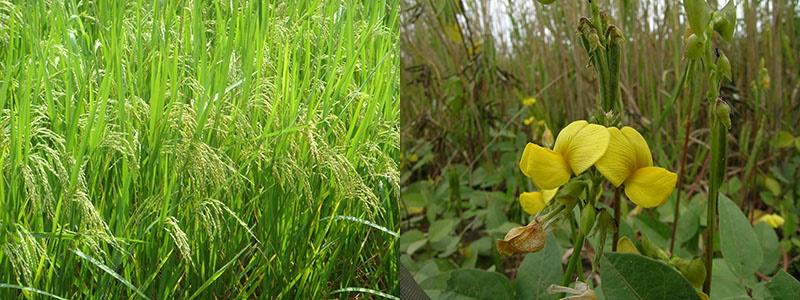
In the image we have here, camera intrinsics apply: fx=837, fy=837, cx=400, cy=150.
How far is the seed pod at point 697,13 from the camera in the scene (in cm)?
38

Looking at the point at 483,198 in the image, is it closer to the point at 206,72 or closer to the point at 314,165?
the point at 314,165

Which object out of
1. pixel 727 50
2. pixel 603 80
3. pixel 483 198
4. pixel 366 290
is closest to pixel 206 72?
pixel 366 290

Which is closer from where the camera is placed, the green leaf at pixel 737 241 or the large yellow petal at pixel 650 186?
the large yellow petal at pixel 650 186

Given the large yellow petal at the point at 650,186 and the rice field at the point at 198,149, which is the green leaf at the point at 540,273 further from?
the rice field at the point at 198,149

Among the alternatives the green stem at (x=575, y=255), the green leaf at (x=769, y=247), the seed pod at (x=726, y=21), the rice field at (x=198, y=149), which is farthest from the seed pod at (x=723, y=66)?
the rice field at (x=198, y=149)

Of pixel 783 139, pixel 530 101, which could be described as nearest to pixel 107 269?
pixel 530 101

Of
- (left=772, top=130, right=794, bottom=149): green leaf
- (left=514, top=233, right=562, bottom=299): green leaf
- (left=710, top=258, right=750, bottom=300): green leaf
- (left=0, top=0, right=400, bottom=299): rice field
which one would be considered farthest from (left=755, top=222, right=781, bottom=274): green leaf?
(left=772, top=130, right=794, bottom=149): green leaf

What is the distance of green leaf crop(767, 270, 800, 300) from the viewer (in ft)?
1.21

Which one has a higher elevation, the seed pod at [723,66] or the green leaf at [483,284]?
the seed pod at [723,66]

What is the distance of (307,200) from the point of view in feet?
2.78

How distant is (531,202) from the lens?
439 mm

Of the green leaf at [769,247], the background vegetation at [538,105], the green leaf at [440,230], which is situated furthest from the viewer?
the background vegetation at [538,105]

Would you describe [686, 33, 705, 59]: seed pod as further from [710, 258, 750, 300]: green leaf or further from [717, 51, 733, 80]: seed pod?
[710, 258, 750, 300]: green leaf

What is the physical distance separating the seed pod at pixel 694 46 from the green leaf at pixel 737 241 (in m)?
0.12
